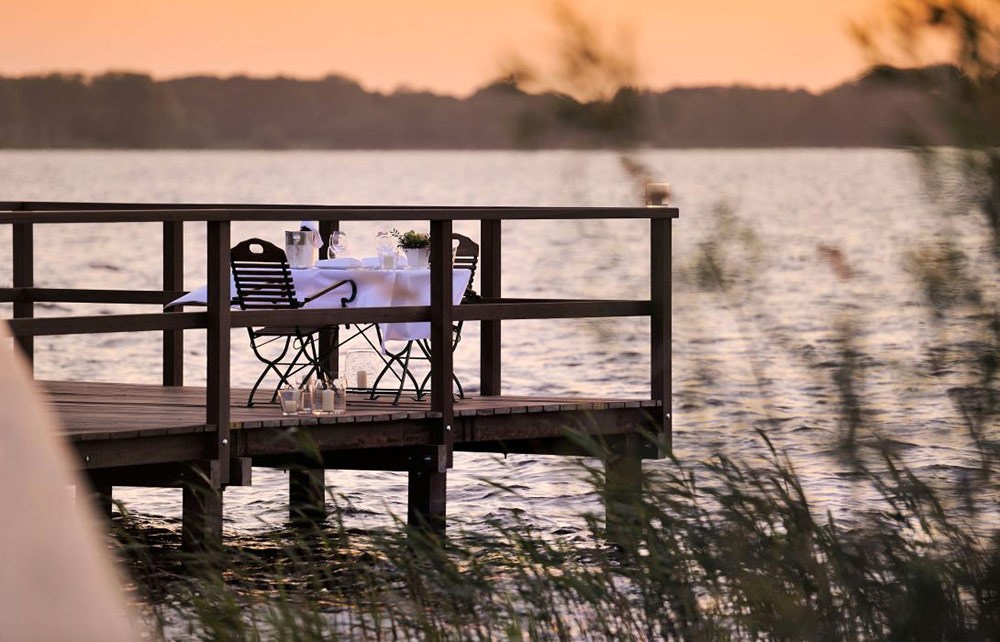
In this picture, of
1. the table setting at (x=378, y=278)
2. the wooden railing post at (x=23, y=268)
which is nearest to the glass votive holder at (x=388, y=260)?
the table setting at (x=378, y=278)

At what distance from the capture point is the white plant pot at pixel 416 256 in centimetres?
916

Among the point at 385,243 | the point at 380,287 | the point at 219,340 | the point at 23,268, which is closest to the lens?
the point at 219,340

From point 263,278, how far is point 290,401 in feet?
2.71

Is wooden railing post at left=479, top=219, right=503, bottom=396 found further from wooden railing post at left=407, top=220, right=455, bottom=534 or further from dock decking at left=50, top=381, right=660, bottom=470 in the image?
wooden railing post at left=407, top=220, right=455, bottom=534

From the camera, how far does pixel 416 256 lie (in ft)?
30.1

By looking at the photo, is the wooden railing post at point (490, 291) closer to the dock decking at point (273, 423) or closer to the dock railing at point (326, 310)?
the dock railing at point (326, 310)

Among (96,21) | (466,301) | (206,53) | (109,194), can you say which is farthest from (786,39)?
(109,194)

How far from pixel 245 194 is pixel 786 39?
235ft

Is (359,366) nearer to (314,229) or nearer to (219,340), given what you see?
(314,229)

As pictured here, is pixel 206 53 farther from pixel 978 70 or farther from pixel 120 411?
pixel 978 70

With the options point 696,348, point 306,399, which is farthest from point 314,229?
point 696,348

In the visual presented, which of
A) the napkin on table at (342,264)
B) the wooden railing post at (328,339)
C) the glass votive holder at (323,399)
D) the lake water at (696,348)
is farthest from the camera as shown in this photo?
the wooden railing post at (328,339)

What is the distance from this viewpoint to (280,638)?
4.45 m

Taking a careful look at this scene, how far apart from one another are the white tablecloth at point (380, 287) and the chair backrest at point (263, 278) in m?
0.25
